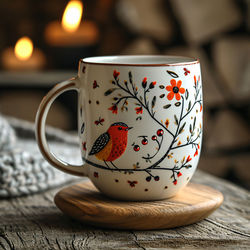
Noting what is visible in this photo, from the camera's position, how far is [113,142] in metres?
0.54

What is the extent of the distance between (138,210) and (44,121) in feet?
0.53

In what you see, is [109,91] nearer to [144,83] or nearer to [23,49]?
[144,83]

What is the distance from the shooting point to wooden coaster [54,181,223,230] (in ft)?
1.72

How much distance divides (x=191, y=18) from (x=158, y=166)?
1.07 metres

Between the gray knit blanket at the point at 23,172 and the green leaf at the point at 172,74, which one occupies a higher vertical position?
the green leaf at the point at 172,74

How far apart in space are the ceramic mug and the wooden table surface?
0.20 ft

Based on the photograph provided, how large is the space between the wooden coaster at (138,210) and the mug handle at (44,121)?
3 centimetres

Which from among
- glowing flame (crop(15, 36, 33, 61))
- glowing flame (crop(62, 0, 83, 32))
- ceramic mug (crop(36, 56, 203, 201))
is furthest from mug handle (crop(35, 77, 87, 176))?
glowing flame (crop(15, 36, 33, 61))

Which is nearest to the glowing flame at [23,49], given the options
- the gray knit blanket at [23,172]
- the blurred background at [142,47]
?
the blurred background at [142,47]

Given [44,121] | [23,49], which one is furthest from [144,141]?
[23,49]

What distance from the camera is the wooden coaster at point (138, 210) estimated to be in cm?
52

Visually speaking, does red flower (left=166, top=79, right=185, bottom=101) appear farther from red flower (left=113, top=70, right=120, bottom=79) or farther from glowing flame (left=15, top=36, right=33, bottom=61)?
glowing flame (left=15, top=36, right=33, bottom=61)

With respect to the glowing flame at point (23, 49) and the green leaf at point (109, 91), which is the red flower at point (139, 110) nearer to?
the green leaf at point (109, 91)

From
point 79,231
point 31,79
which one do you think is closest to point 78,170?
point 79,231
